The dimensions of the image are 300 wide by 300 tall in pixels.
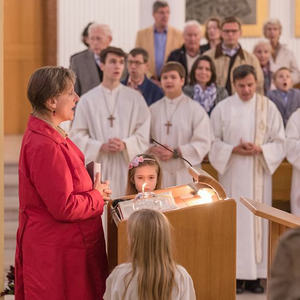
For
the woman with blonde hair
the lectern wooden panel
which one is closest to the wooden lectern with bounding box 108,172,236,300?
the lectern wooden panel

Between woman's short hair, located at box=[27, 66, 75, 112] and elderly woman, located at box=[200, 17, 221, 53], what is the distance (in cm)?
598

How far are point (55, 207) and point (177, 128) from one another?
4.17 meters

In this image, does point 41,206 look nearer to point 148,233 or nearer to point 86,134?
point 148,233

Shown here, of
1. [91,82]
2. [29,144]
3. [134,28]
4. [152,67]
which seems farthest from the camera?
[134,28]

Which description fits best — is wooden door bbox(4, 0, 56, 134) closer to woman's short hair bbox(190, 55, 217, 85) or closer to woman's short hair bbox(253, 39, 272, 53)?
woman's short hair bbox(253, 39, 272, 53)

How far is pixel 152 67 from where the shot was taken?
9617mm

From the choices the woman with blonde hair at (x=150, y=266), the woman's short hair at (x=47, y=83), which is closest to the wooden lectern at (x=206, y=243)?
the woman with blonde hair at (x=150, y=266)

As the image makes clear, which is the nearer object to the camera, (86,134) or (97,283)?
(97,283)

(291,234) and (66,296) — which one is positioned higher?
(291,234)

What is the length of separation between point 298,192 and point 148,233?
182 inches

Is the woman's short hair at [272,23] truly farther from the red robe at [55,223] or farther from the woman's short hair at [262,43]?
the red robe at [55,223]

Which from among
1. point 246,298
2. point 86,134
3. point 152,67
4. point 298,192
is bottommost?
point 246,298

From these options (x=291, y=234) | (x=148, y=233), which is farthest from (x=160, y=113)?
(x=291, y=234)

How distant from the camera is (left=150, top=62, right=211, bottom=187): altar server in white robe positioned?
7355 mm
